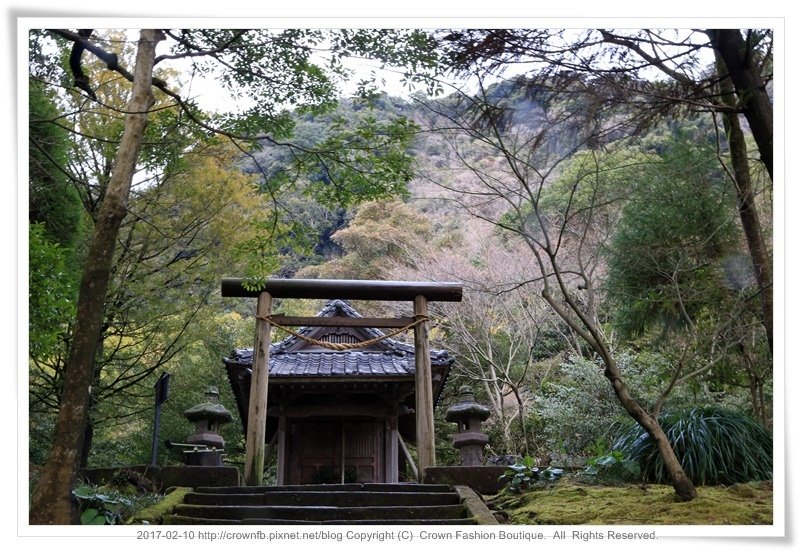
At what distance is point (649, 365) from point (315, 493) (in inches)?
245

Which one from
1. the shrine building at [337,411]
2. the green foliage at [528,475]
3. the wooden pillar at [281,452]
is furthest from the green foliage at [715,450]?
the wooden pillar at [281,452]

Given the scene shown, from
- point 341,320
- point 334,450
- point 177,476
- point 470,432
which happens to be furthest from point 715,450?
point 334,450

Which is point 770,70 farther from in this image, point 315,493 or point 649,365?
point 649,365

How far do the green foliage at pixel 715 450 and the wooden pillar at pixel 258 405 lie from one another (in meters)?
2.75

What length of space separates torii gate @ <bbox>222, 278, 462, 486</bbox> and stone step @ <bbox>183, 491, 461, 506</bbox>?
1.14 metres

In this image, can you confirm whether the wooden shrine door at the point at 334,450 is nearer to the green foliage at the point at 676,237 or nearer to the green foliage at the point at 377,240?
the green foliage at the point at 676,237

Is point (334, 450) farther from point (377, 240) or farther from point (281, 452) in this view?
point (377, 240)

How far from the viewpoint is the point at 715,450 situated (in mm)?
4141

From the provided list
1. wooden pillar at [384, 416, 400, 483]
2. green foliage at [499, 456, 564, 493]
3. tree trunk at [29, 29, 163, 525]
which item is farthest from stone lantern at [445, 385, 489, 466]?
tree trunk at [29, 29, 163, 525]

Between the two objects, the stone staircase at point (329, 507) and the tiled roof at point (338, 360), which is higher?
the tiled roof at point (338, 360)

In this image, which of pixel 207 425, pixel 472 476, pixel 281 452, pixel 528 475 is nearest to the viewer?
pixel 528 475

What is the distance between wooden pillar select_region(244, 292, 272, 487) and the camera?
5004 mm

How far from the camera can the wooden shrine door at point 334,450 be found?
8.05 meters

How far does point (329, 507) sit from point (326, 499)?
0.21 meters
